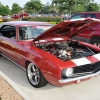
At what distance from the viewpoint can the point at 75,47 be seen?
4.84 metres

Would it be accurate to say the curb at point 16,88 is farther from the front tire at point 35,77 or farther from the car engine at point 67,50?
the car engine at point 67,50

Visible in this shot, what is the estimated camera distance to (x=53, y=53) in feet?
13.7

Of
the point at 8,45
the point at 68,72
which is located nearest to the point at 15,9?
the point at 8,45

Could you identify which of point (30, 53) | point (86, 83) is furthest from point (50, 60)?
point (86, 83)

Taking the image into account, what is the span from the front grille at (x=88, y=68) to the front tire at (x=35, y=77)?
72cm

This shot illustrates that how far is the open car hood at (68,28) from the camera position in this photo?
3.68 meters

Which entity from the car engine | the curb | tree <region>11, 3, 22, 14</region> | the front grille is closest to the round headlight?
the front grille

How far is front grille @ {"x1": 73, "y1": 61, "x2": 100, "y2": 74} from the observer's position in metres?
3.64

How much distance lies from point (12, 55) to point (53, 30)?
60.4 inches

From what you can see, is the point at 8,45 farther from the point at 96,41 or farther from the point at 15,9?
the point at 15,9

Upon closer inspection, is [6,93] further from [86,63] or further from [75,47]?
[75,47]

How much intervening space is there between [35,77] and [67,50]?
1.02 m

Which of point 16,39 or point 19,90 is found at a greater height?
point 16,39

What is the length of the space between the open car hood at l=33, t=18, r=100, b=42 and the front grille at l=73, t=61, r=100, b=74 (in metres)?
0.91
